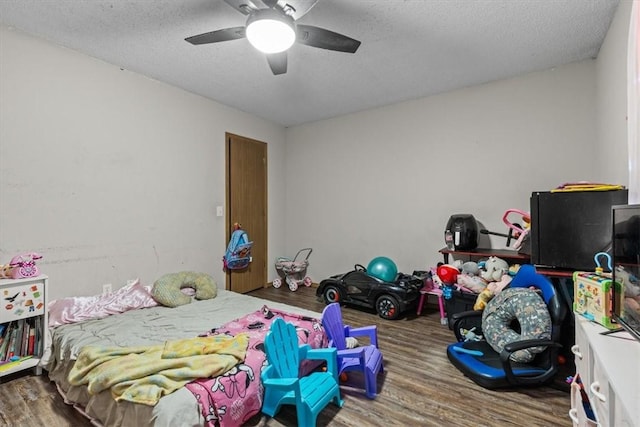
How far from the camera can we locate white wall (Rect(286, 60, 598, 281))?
3.13 meters

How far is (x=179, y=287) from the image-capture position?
322 centimetres

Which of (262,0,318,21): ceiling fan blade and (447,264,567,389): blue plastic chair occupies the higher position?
(262,0,318,21): ceiling fan blade

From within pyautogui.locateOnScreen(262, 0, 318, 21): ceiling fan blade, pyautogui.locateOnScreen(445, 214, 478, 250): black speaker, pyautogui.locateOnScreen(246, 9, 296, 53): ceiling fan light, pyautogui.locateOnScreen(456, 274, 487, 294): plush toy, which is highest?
pyautogui.locateOnScreen(262, 0, 318, 21): ceiling fan blade

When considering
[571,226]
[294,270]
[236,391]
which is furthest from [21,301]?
[571,226]

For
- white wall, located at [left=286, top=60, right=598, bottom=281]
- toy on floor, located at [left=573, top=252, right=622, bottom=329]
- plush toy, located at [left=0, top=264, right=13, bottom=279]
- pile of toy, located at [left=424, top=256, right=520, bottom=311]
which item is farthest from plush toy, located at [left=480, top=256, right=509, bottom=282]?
plush toy, located at [left=0, top=264, right=13, bottom=279]

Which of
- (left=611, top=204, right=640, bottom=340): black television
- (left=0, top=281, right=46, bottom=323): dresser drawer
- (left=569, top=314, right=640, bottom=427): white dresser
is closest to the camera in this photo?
(left=569, top=314, right=640, bottom=427): white dresser

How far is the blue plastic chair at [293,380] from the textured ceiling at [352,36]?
7.34 ft

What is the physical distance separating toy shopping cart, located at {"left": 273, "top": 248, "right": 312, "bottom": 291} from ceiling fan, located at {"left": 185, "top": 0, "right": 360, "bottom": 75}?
316cm

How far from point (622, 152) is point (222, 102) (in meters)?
4.02

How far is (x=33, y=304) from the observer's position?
2.24 meters

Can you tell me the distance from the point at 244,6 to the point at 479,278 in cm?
297

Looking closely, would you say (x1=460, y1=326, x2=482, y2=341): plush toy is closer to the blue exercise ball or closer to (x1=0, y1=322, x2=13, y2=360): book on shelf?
the blue exercise ball

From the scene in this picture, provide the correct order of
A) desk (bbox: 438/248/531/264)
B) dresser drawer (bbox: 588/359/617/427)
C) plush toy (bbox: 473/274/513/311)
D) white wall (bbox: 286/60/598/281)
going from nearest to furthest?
dresser drawer (bbox: 588/359/617/427) → plush toy (bbox: 473/274/513/311) → desk (bbox: 438/248/531/264) → white wall (bbox: 286/60/598/281)

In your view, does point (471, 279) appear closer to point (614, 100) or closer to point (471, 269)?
point (471, 269)
